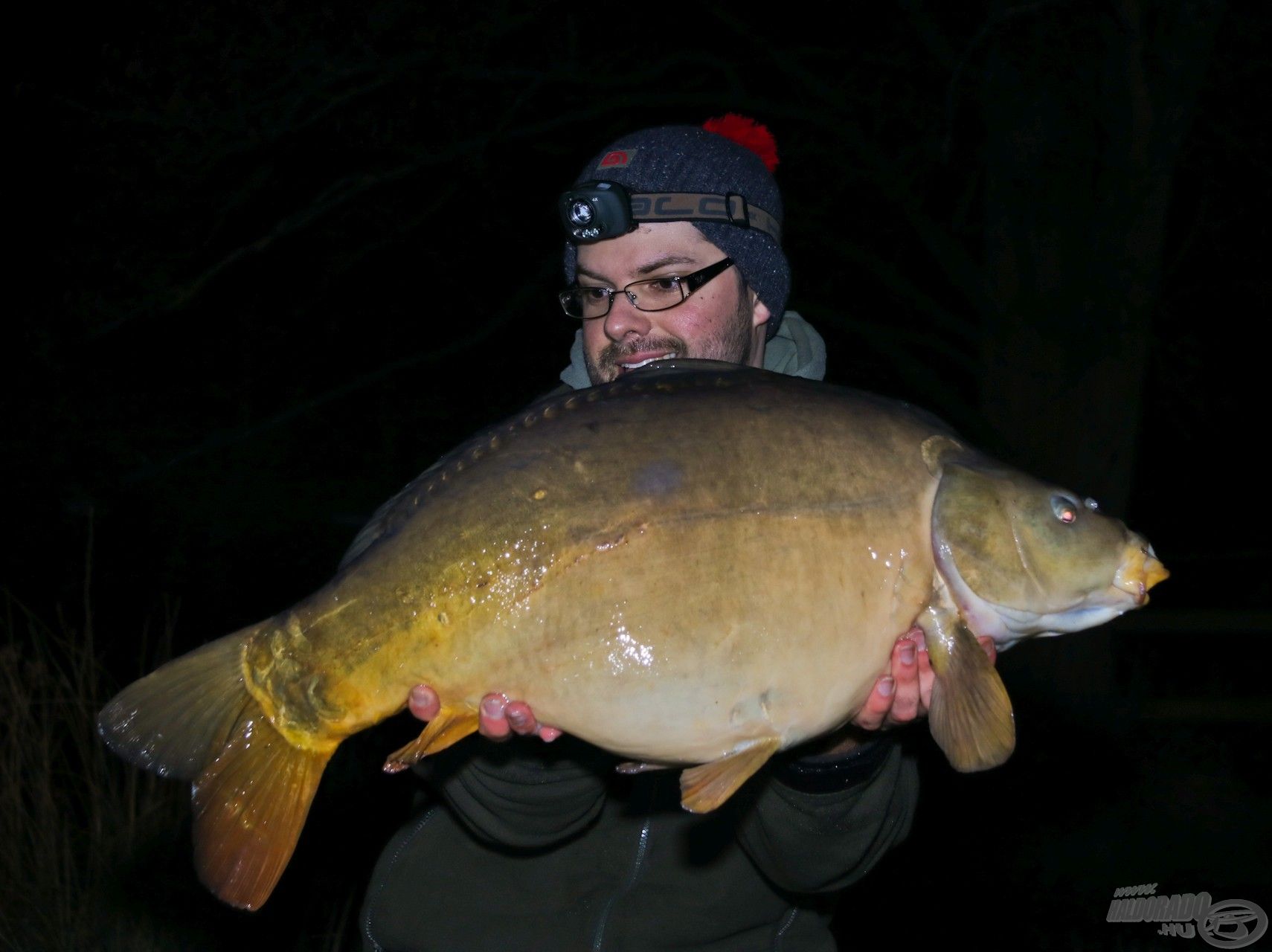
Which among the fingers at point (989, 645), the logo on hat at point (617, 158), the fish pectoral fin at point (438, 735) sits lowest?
the fingers at point (989, 645)

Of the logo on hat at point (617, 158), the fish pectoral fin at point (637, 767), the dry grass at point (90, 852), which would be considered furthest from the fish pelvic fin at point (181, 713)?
the dry grass at point (90, 852)

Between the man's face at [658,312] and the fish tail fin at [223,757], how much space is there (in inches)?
42.7

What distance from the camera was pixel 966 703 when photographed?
167cm

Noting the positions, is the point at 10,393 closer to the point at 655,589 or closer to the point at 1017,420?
the point at 1017,420

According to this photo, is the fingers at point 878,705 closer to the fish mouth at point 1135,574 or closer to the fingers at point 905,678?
the fingers at point 905,678

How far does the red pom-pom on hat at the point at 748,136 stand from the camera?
9.61 ft

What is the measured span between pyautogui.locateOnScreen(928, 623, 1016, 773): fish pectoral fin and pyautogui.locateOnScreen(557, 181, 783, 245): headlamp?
122 centimetres

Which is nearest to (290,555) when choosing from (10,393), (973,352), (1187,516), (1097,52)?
(10,393)

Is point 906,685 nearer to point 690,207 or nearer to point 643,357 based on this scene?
point 643,357

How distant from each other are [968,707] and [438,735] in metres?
0.74

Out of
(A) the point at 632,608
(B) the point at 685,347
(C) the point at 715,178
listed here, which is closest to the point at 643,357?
(B) the point at 685,347

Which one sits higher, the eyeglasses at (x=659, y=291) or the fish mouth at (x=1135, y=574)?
the eyeglasses at (x=659, y=291)

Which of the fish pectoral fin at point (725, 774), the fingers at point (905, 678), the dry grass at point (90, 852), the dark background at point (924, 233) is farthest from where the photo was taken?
the dark background at point (924, 233)

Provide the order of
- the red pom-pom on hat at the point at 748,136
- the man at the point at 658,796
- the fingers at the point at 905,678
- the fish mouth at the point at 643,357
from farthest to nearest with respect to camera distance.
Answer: the red pom-pom on hat at the point at 748,136 < the fish mouth at the point at 643,357 < the man at the point at 658,796 < the fingers at the point at 905,678
